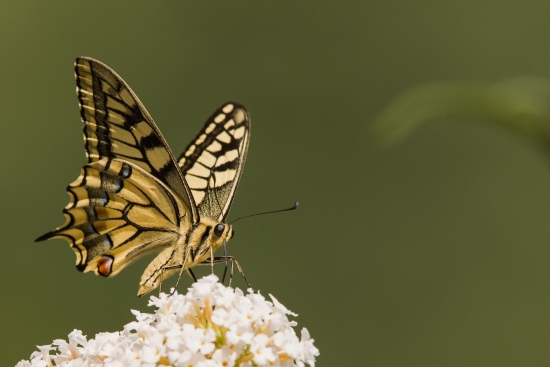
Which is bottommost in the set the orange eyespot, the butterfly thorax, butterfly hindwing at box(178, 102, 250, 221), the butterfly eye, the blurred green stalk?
the orange eyespot

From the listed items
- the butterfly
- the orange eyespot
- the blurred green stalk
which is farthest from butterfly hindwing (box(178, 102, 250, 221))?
the blurred green stalk

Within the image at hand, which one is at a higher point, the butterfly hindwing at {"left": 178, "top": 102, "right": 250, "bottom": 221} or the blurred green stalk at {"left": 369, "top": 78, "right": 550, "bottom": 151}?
the blurred green stalk at {"left": 369, "top": 78, "right": 550, "bottom": 151}

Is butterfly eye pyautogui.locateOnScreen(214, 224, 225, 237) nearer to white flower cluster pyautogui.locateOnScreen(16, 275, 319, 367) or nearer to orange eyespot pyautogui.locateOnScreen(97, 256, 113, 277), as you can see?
orange eyespot pyautogui.locateOnScreen(97, 256, 113, 277)

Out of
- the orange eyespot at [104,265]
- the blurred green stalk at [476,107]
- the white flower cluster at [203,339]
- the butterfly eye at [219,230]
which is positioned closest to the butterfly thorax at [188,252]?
the butterfly eye at [219,230]

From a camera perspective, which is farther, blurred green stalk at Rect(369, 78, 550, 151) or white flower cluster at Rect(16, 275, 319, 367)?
white flower cluster at Rect(16, 275, 319, 367)

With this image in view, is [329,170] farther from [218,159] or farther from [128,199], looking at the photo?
[128,199]

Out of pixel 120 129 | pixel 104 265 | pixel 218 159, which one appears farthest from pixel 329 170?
pixel 104 265

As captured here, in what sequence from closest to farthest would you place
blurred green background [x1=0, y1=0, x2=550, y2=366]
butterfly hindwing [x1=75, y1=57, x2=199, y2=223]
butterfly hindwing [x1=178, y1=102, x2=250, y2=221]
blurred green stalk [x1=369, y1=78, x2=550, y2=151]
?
blurred green stalk [x1=369, y1=78, x2=550, y2=151] < butterfly hindwing [x1=75, y1=57, x2=199, y2=223] < butterfly hindwing [x1=178, y1=102, x2=250, y2=221] < blurred green background [x1=0, y1=0, x2=550, y2=366]

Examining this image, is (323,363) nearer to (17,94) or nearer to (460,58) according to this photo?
(460,58)
